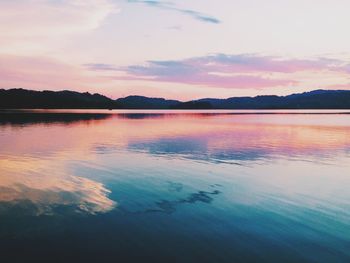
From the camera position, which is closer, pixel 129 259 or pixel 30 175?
pixel 129 259

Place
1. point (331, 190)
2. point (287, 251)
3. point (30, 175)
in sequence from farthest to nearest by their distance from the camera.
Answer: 1. point (30, 175)
2. point (331, 190)
3. point (287, 251)

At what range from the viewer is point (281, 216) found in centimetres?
1661

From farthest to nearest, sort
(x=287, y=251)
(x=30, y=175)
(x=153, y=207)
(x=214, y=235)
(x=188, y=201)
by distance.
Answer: (x=30, y=175)
(x=188, y=201)
(x=153, y=207)
(x=214, y=235)
(x=287, y=251)

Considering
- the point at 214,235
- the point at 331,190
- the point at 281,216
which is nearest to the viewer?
the point at 214,235

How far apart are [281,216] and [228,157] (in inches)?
731

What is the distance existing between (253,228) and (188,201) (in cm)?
486

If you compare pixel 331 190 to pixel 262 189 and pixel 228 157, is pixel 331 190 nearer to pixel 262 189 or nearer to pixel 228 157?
pixel 262 189

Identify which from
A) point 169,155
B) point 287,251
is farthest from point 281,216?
point 169,155

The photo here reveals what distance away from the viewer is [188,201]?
19.0 meters

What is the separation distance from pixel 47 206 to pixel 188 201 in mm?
7288

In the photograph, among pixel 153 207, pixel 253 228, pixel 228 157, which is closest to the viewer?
pixel 253 228

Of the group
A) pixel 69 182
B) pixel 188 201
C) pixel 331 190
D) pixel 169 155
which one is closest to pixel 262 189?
pixel 331 190

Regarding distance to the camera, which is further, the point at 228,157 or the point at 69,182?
the point at 228,157

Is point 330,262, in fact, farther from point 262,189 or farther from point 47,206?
point 47,206
